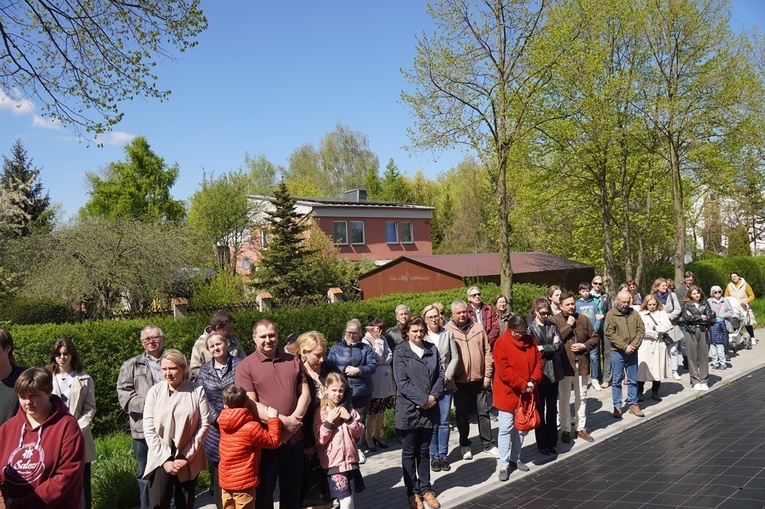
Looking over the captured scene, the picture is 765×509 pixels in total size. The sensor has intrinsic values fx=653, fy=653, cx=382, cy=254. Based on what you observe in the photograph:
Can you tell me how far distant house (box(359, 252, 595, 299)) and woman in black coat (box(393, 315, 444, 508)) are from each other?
14.8 meters

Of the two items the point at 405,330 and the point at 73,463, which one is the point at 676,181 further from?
the point at 73,463

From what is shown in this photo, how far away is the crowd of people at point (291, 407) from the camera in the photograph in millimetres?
4184

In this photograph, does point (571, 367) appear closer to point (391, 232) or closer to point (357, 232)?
point (357, 232)

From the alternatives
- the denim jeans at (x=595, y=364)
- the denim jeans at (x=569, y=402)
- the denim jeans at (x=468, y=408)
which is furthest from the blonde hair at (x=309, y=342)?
the denim jeans at (x=595, y=364)

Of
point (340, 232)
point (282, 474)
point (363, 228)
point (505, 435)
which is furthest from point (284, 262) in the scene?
point (282, 474)

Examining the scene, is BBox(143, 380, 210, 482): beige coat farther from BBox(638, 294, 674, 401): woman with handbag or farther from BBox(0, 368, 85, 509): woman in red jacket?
BBox(638, 294, 674, 401): woman with handbag

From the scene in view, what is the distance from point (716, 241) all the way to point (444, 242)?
21.1 metres

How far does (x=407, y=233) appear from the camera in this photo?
45844mm

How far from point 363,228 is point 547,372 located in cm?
3499

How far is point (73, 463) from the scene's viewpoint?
13.4ft

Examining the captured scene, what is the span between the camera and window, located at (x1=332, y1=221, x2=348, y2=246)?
4122cm

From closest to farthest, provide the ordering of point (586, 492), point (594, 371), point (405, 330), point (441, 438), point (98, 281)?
point (586, 492)
point (441, 438)
point (405, 330)
point (594, 371)
point (98, 281)

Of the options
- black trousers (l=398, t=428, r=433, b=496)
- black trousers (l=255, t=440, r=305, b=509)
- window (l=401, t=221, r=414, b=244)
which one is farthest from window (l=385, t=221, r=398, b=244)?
black trousers (l=255, t=440, r=305, b=509)

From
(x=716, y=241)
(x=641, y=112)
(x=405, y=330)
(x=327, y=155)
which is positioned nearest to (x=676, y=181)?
(x=641, y=112)
